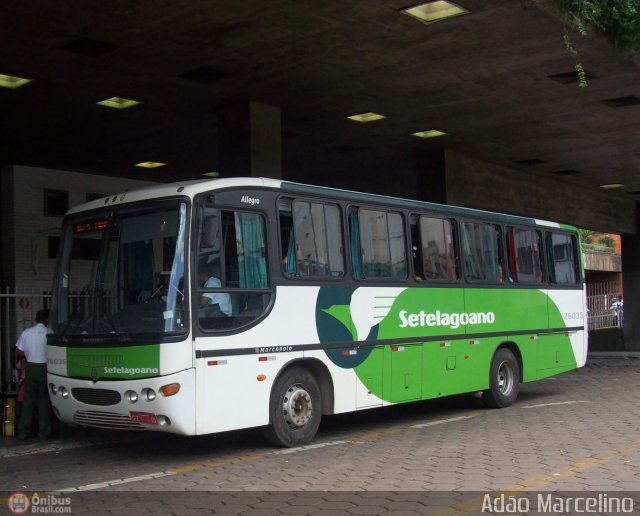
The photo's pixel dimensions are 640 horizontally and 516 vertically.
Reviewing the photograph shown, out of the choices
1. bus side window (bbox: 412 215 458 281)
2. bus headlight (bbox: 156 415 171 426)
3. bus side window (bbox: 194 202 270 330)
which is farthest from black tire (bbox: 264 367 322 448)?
bus side window (bbox: 412 215 458 281)

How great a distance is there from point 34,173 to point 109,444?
40.5 ft

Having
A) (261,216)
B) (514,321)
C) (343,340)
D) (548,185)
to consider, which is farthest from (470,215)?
(548,185)

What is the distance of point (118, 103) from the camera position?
1563 centimetres

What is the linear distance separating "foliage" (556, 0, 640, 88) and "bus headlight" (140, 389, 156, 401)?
24.7 ft

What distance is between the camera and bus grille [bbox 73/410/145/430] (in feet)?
30.4

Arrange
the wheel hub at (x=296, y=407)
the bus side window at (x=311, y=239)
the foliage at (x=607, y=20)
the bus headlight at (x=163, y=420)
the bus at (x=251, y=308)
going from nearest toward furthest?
the bus headlight at (x=163, y=420) → the bus at (x=251, y=308) → the wheel hub at (x=296, y=407) → the bus side window at (x=311, y=239) → the foliage at (x=607, y=20)

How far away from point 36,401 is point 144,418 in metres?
3.17

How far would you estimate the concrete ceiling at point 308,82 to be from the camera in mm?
11172

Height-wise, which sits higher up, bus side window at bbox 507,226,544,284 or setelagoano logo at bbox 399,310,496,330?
bus side window at bbox 507,226,544,284

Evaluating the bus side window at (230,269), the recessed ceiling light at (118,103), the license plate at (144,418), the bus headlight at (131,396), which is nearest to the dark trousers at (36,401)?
the bus headlight at (131,396)

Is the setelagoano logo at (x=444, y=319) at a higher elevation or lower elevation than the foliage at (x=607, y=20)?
lower

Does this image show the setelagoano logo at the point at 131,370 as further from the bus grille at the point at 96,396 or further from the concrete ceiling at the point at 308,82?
the concrete ceiling at the point at 308,82

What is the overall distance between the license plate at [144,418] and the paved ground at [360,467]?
0.53m

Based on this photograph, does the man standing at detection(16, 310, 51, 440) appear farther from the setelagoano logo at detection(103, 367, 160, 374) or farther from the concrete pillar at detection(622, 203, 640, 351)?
the concrete pillar at detection(622, 203, 640, 351)
